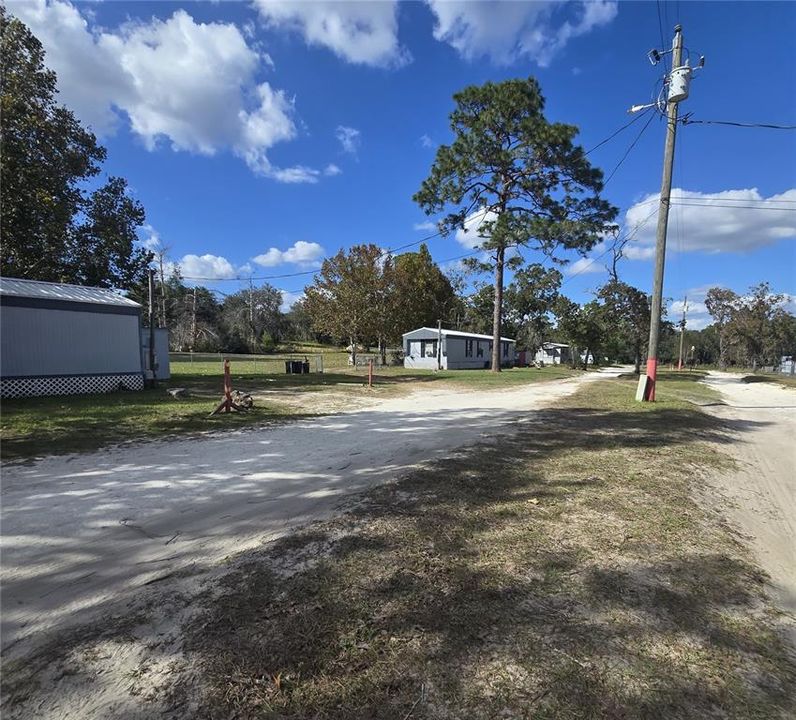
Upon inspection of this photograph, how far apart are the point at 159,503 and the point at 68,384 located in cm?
1110

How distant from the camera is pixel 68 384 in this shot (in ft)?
41.1

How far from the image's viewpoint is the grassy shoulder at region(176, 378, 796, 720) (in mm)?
1850

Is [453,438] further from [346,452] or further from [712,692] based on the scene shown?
[712,692]

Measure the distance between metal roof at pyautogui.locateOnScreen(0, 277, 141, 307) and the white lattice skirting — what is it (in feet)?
7.19

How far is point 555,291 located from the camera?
46.3m

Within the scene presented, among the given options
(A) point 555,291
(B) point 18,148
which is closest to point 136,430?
(B) point 18,148

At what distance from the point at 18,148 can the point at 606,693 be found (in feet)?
59.6

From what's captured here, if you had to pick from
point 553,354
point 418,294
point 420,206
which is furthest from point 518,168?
point 553,354

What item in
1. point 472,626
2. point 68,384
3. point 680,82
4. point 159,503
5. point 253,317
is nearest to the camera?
point 472,626

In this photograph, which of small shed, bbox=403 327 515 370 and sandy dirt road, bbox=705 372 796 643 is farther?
small shed, bbox=403 327 515 370

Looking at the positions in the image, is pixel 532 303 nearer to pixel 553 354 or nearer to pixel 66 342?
pixel 553 354

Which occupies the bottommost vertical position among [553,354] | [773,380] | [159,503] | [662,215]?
[773,380]

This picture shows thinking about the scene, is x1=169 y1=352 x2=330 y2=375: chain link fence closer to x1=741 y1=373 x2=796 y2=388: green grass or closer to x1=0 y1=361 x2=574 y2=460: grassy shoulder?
x1=0 y1=361 x2=574 y2=460: grassy shoulder

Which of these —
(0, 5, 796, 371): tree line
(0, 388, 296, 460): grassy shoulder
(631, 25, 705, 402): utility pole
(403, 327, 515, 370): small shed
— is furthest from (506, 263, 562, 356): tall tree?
(0, 388, 296, 460): grassy shoulder
